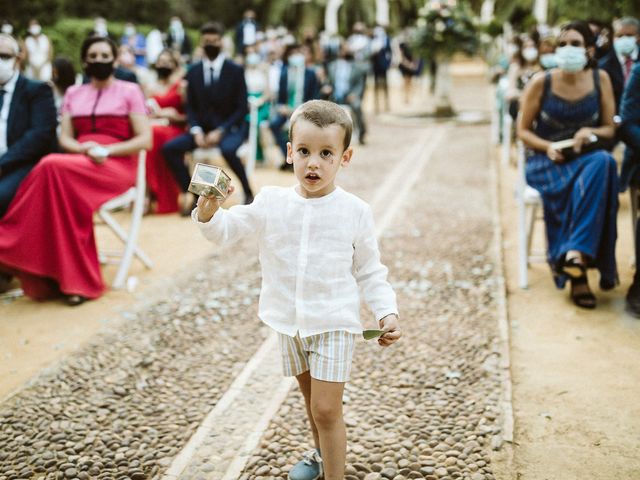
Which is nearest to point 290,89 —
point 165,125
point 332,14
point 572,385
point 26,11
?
point 165,125

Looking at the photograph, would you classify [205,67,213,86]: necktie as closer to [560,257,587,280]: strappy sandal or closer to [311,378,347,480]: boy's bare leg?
[560,257,587,280]: strappy sandal

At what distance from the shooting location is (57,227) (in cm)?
484

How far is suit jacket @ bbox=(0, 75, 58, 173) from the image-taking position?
5.10 metres

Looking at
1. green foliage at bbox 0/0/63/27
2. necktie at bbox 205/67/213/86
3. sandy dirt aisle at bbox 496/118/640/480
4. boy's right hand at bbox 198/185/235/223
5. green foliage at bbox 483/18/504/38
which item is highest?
green foliage at bbox 0/0/63/27

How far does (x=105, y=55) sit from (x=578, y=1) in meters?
6.20

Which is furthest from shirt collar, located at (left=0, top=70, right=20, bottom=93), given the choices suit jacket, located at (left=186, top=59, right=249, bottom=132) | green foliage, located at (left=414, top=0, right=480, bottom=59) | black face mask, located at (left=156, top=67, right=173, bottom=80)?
green foliage, located at (left=414, top=0, right=480, bottom=59)

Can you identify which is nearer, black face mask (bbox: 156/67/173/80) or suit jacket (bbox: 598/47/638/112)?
suit jacket (bbox: 598/47/638/112)

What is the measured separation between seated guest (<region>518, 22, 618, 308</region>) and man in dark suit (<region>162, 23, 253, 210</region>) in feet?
12.1

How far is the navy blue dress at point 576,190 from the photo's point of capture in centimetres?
452

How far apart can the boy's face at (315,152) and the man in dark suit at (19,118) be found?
3487mm

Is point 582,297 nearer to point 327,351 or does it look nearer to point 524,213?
point 524,213

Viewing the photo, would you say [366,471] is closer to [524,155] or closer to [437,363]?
[437,363]

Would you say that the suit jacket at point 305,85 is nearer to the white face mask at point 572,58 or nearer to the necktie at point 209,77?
the necktie at point 209,77

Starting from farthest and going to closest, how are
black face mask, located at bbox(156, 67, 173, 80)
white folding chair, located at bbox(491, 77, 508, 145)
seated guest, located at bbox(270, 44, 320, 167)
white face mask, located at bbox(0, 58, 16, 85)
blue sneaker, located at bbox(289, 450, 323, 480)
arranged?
white folding chair, located at bbox(491, 77, 508, 145), seated guest, located at bbox(270, 44, 320, 167), black face mask, located at bbox(156, 67, 173, 80), white face mask, located at bbox(0, 58, 16, 85), blue sneaker, located at bbox(289, 450, 323, 480)
